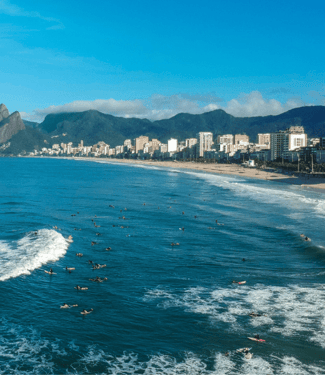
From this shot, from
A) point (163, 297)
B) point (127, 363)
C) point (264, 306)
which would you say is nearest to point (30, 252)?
point (163, 297)

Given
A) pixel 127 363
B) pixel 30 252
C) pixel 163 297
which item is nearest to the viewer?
pixel 127 363

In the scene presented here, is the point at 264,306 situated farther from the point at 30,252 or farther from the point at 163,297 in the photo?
the point at 30,252

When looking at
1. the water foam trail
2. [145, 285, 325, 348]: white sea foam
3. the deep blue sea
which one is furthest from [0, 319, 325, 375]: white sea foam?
the water foam trail

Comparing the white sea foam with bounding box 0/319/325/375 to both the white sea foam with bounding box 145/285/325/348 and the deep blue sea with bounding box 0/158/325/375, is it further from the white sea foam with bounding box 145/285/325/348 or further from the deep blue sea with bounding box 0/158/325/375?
the white sea foam with bounding box 145/285/325/348

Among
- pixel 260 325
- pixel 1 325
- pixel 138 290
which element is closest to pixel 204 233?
pixel 138 290

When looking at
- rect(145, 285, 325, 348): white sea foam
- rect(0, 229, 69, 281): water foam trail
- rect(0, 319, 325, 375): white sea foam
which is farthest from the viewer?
rect(0, 229, 69, 281): water foam trail

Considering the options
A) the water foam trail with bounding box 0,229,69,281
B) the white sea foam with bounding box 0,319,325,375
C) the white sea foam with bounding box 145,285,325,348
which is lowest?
the white sea foam with bounding box 0,319,325,375

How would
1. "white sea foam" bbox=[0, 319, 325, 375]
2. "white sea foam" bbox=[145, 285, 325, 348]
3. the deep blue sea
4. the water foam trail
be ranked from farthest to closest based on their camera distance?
the water foam trail → "white sea foam" bbox=[145, 285, 325, 348] → the deep blue sea → "white sea foam" bbox=[0, 319, 325, 375]

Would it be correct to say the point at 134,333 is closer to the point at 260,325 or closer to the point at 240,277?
the point at 260,325
